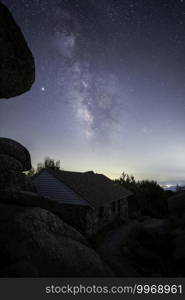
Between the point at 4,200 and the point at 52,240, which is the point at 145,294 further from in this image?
the point at 4,200

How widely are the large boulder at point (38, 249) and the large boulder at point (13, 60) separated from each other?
10.3 feet

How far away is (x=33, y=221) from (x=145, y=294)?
2548mm

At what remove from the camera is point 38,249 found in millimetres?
3418

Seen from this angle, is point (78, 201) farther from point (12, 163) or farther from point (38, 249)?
point (38, 249)

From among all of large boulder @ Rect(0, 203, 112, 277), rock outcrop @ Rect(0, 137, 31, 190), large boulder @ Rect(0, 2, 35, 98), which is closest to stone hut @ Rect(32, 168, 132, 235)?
rock outcrop @ Rect(0, 137, 31, 190)

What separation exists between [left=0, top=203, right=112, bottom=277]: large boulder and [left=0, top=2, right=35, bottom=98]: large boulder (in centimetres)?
313

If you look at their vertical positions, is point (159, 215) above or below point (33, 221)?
below

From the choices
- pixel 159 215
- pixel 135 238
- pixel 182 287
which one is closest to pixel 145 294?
pixel 182 287

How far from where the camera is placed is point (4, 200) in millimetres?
4402

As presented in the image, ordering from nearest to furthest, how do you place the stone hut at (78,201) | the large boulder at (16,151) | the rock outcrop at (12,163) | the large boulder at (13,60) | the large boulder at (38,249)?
the large boulder at (38,249), the large boulder at (13,60), the rock outcrop at (12,163), the large boulder at (16,151), the stone hut at (78,201)

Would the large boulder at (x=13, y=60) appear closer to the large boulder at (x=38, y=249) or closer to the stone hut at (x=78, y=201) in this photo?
the large boulder at (x=38, y=249)

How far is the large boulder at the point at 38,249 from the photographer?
3125mm

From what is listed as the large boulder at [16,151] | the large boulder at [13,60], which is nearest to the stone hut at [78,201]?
the large boulder at [16,151]

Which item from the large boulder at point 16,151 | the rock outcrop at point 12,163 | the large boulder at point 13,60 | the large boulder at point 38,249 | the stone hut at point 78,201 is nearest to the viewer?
the large boulder at point 38,249
